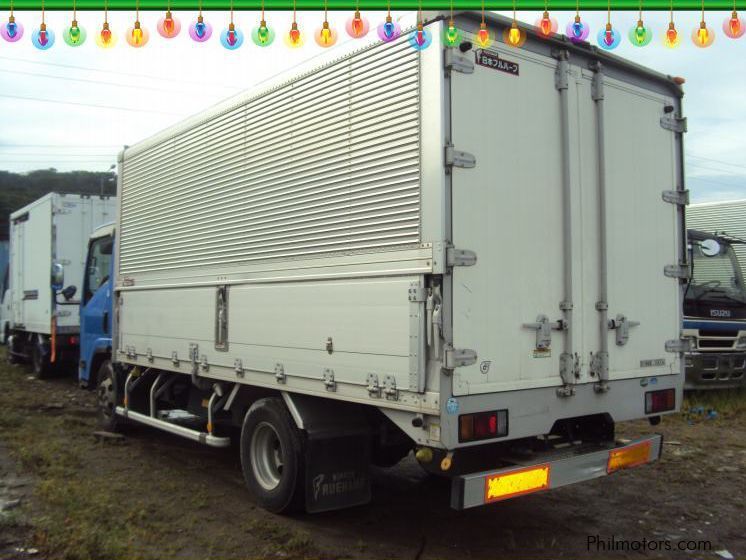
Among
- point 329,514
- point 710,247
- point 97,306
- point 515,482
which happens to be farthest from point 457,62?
point 710,247

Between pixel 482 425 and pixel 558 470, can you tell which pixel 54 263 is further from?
pixel 558 470

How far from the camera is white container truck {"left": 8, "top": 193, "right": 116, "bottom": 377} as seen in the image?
1343 centimetres

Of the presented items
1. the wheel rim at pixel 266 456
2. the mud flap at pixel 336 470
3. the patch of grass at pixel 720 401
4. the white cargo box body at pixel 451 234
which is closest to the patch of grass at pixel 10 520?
the wheel rim at pixel 266 456

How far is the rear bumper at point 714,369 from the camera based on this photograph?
33.0ft

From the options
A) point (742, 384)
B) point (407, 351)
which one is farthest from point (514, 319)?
point (742, 384)

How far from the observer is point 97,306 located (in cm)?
900

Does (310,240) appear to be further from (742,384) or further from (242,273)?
(742,384)

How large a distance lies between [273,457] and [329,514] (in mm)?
643

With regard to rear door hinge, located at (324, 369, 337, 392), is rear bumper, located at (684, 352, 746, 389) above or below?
below

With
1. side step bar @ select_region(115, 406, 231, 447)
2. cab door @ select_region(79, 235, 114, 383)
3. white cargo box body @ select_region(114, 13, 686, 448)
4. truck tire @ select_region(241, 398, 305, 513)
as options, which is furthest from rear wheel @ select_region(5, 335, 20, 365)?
truck tire @ select_region(241, 398, 305, 513)

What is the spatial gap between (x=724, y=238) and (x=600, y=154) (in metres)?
7.30

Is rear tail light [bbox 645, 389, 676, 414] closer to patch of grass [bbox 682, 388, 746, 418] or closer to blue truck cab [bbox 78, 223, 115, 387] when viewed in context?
patch of grass [bbox 682, 388, 746, 418]

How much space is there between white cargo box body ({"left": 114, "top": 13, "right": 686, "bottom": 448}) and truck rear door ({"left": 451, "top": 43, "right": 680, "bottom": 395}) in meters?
0.01

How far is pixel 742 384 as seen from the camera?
416 inches
